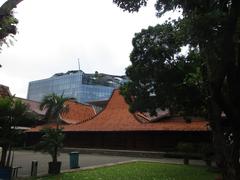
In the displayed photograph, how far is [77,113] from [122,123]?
12567 mm

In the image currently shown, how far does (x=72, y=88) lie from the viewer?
93.2m

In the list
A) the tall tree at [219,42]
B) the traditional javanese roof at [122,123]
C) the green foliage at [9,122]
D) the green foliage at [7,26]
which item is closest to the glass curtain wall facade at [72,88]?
the traditional javanese roof at [122,123]

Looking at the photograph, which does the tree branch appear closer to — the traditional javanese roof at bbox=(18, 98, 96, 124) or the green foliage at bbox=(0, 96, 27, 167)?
the green foliage at bbox=(0, 96, 27, 167)

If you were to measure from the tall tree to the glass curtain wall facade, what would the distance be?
80285 mm

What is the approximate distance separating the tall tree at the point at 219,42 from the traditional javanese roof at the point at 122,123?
18.2 m

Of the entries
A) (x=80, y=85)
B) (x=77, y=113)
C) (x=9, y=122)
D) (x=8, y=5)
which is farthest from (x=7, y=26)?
(x=80, y=85)

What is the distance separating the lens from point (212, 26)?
35.6 ft

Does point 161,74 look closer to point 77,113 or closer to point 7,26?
point 7,26

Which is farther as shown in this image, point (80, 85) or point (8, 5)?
point (80, 85)

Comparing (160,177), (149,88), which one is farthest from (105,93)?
(160,177)

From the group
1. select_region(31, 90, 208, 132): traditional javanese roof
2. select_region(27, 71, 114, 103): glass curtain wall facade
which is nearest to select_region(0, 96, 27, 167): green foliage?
select_region(31, 90, 208, 132): traditional javanese roof

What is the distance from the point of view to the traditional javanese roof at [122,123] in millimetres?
31688

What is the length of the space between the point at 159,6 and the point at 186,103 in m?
12.9

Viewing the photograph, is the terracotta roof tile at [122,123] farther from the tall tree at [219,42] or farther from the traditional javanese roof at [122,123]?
the tall tree at [219,42]
